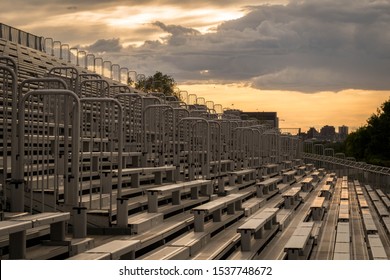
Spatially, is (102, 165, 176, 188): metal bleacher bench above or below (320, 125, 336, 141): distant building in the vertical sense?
below

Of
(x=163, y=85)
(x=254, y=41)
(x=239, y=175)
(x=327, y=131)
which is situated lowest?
(x=239, y=175)

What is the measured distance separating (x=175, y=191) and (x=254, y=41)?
1775mm

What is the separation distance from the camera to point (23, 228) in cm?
342

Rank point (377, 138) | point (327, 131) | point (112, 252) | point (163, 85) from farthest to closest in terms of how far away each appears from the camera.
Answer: point (377, 138) < point (327, 131) < point (163, 85) < point (112, 252)

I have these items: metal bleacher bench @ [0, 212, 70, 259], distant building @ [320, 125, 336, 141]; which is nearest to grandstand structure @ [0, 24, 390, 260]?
metal bleacher bench @ [0, 212, 70, 259]

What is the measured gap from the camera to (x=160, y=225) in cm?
527

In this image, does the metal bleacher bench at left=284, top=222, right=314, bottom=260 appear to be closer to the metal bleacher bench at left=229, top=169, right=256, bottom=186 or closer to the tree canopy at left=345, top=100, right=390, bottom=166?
the metal bleacher bench at left=229, top=169, right=256, bottom=186

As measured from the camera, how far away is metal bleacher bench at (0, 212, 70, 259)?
3.36 meters

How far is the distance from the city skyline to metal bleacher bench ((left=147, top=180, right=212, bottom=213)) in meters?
1.01

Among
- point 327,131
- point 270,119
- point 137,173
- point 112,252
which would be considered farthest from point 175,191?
point 270,119

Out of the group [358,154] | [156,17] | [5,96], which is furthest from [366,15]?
[358,154]

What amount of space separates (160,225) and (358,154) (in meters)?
33.0

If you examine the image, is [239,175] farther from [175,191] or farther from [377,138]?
[377,138]
